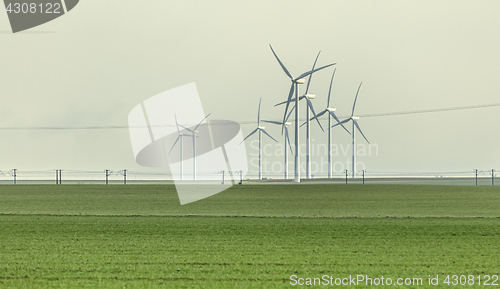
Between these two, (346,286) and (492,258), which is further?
(492,258)

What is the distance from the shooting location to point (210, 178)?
93.7 meters

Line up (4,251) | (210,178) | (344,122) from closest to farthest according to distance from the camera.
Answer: (4,251) < (210,178) < (344,122)

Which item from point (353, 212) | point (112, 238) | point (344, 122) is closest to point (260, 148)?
point (344, 122)

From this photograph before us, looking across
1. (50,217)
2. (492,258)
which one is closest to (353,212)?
(50,217)

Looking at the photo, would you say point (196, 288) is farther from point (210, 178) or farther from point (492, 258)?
point (210, 178)

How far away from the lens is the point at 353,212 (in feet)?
115

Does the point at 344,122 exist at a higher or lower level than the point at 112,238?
higher

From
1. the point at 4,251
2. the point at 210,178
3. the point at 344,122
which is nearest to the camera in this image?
the point at 4,251

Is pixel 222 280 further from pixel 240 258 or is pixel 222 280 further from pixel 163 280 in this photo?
pixel 240 258

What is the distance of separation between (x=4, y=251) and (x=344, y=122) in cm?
9757

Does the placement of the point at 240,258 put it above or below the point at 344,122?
below

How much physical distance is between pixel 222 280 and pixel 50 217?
19.4 meters

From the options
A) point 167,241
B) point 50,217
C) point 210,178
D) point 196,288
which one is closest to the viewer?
point 196,288

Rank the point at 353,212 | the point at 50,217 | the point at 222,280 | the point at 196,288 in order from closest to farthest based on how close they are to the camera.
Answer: the point at 196,288, the point at 222,280, the point at 50,217, the point at 353,212
